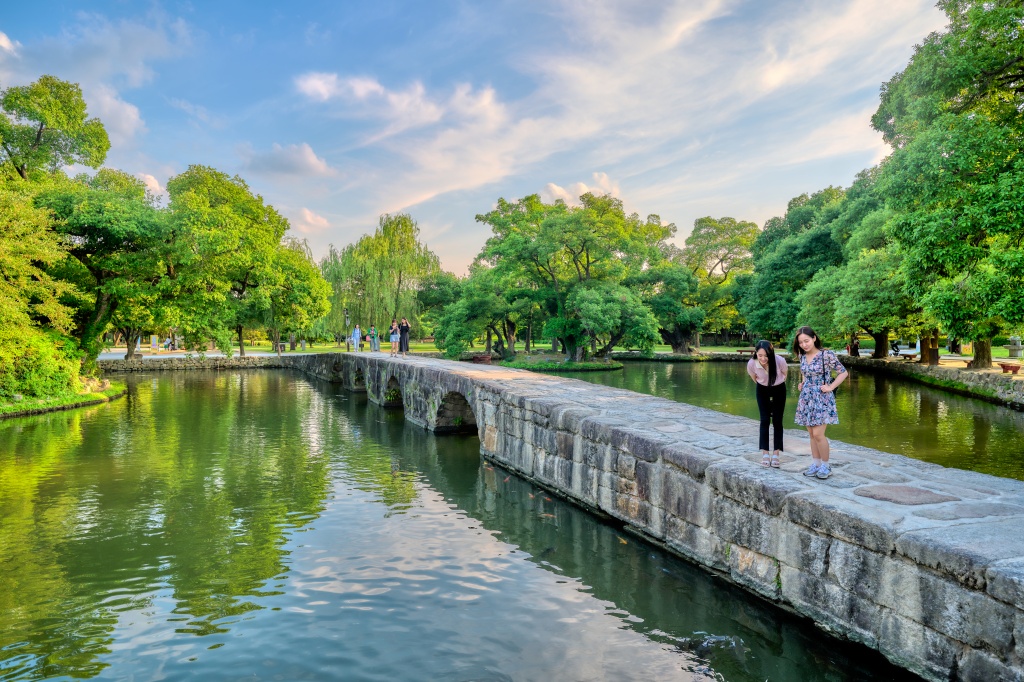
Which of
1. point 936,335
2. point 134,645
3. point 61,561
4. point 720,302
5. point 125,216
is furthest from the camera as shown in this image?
point 720,302

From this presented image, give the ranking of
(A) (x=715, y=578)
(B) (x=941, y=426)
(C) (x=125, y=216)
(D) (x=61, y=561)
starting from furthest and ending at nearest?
(C) (x=125, y=216)
(B) (x=941, y=426)
(D) (x=61, y=561)
(A) (x=715, y=578)

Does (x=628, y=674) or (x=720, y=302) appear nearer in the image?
(x=628, y=674)

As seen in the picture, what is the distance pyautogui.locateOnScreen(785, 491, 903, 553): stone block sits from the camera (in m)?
4.06

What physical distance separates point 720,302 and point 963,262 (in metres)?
37.4

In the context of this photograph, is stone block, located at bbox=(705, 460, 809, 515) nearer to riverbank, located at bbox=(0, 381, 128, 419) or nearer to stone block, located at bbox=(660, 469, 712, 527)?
stone block, located at bbox=(660, 469, 712, 527)

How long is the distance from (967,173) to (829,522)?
33.3ft

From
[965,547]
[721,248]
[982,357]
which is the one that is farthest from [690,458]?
[721,248]

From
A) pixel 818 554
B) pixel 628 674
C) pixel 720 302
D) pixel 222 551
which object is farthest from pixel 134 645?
pixel 720 302

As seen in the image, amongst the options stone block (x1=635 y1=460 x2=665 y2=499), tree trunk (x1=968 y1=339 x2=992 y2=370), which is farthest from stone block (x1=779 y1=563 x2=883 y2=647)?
tree trunk (x1=968 y1=339 x2=992 y2=370)

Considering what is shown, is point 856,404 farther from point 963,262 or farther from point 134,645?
point 134,645

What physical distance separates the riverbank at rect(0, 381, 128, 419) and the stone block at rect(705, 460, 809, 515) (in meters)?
19.5

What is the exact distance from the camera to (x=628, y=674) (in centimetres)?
448

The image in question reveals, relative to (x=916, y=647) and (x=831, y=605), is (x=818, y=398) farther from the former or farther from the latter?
(x=916, y=647)

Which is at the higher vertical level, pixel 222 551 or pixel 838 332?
pixel 838 332
